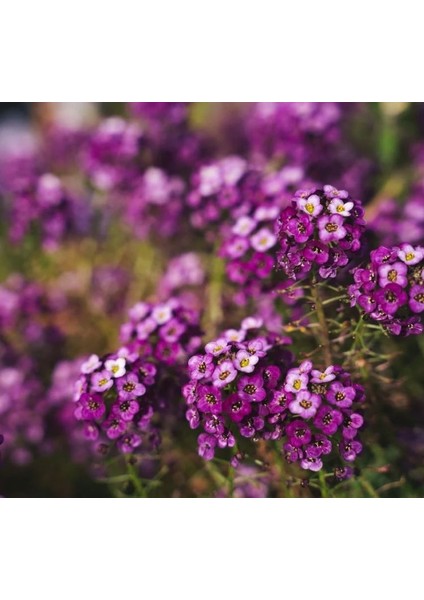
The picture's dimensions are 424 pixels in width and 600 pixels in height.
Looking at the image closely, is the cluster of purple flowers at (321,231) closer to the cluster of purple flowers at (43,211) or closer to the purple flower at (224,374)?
the purple flower at (224,374)

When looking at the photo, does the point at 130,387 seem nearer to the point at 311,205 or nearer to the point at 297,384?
the point at 297,384

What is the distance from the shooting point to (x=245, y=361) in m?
1.68

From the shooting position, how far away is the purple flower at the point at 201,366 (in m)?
1.69

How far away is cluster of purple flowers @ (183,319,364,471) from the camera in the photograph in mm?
1672

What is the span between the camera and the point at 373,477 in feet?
7.23

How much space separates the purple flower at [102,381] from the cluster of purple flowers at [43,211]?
3.82 feet

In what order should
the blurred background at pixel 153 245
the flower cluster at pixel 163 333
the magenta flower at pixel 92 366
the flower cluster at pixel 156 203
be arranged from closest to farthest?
the magenta flower at pixel 92 366
the flower cluster at pixel 163 333
the blurred background at pixel 153 245
the flower cluster at pixel 156 203

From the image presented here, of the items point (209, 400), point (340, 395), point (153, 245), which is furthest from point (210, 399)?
point (153, 245)

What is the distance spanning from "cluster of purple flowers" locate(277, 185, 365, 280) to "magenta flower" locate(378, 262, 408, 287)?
0.10 metres

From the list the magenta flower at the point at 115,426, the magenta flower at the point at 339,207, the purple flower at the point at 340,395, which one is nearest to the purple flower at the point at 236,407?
the purple flower at the point at 340,395

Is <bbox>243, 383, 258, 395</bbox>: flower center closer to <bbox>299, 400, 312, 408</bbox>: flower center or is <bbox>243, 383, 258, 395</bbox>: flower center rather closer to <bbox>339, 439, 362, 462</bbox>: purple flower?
<bbox>299, 400, 312, 408</bbox>: flower center

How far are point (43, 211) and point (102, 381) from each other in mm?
1246
